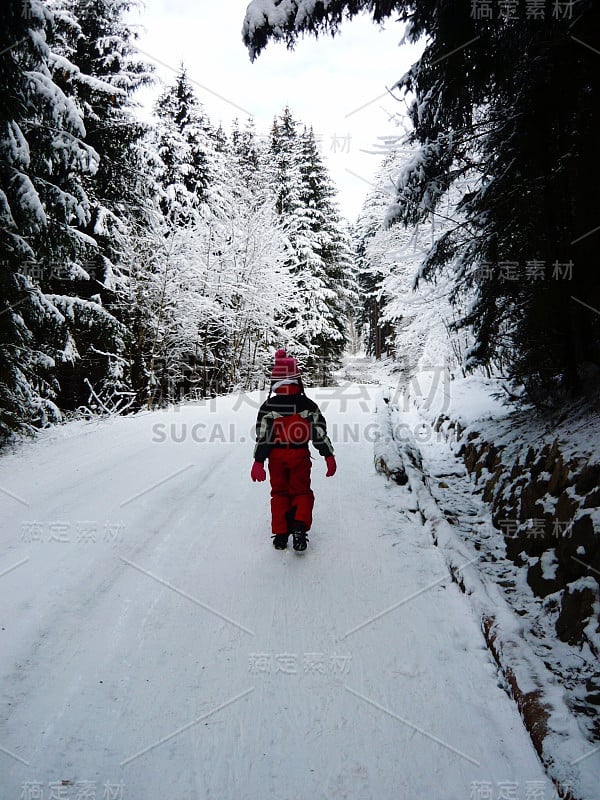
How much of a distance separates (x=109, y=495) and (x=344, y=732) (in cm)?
401

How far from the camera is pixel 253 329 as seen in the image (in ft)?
74.0

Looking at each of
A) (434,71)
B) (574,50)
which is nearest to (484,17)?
(434,71)

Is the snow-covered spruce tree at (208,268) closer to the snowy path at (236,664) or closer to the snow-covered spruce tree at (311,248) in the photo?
the snow-covered spruce tree at (311,248)

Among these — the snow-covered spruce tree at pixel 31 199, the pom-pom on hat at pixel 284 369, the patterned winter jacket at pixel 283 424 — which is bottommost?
the patterned winter jacket at pixel 283 424

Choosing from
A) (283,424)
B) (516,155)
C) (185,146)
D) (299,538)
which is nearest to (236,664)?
(299,538)

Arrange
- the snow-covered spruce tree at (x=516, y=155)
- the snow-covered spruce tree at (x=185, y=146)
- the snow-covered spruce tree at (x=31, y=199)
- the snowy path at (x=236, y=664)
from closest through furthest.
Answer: the snowy path at (x=236, y=664) → the snow-covered spruce tree at (x=516, y=155) → the snow-covered spruce tree at (x=31, y=199) → the snow-covered spruce tree at (x=185, y=146)

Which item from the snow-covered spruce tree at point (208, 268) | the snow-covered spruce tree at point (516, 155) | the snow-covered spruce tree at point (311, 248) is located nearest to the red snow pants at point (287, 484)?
the snow-covered spruce tree at point (516, 155)

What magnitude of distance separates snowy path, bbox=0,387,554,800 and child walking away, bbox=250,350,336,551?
0.98ft

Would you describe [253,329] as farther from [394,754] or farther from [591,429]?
[394,754]

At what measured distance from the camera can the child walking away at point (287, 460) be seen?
440 cm

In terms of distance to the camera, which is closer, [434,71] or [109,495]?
[434,71]

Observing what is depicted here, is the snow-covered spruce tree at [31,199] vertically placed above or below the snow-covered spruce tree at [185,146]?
below

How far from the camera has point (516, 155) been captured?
15.6 feet

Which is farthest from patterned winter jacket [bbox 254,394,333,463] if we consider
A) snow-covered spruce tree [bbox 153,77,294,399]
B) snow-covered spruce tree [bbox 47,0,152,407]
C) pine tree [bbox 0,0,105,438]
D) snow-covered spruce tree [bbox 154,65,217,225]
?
snow-covered spruce tree [bbox 154,65,217,225]
